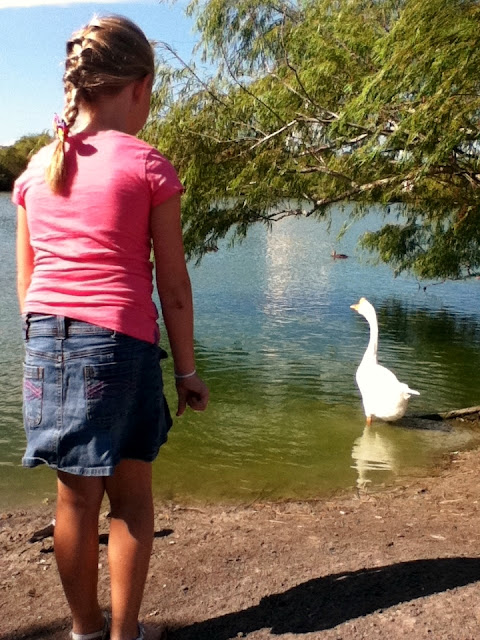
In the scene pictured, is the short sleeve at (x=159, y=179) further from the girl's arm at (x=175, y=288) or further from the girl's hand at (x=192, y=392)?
the girl's hand at (x=192, y=392)

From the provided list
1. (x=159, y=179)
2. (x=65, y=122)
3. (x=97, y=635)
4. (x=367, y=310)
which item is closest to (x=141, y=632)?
(x=97, y=635)

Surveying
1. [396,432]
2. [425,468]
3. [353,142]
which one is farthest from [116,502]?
[353,142]

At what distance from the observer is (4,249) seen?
2077cm

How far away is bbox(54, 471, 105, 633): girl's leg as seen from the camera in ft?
7.64

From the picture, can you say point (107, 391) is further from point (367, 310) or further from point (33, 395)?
point (367, 310)

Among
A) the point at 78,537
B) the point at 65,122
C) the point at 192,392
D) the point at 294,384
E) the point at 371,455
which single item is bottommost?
the point at 371,455

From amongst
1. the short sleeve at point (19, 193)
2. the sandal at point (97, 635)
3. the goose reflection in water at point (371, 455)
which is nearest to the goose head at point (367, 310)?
the goose reflection in water at point (371, 455)

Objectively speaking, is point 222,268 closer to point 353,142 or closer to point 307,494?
point 353,142

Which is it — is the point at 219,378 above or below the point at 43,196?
below

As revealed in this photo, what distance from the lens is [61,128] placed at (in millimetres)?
2256

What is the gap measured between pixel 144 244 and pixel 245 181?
7.36 meters

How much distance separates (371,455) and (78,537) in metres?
4.41

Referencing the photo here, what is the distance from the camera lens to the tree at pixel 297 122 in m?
7.18

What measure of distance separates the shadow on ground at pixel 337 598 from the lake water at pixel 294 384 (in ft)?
7.12
